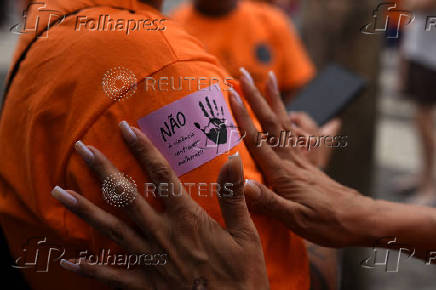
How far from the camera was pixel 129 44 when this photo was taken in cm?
115

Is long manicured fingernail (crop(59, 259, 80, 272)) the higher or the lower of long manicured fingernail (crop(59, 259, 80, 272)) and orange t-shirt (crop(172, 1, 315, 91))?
the higher

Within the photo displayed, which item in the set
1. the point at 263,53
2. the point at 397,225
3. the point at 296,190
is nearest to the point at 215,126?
the point at 296,190

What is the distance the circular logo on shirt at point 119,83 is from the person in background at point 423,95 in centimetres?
376

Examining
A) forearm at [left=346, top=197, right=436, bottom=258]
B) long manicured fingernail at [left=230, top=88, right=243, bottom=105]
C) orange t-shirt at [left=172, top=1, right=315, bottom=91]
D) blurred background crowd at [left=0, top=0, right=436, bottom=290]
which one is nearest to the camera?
long manicured fingernail at [left=230, top=88, right=243, bottom=105]

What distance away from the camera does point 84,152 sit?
1097 millimetres

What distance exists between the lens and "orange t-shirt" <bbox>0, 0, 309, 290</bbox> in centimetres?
112

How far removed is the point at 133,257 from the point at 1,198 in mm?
345

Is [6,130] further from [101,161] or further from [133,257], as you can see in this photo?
[133,257]

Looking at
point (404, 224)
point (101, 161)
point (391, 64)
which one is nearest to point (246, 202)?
point (101, 161)

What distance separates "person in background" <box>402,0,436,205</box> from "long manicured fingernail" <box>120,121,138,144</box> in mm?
3807

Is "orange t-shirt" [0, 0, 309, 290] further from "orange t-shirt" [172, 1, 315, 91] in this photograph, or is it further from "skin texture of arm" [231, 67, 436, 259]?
"orange t-shirt" [172, 1, 315, 91]

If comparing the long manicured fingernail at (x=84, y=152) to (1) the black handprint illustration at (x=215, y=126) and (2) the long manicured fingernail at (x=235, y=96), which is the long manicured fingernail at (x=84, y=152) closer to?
(1) the black handprint illustration at (x=215, y=126)

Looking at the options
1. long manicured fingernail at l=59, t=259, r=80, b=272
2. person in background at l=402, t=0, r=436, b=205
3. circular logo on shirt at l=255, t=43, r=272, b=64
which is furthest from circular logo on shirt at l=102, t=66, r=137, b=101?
person in background at l=402, t=0, r=436, b=205

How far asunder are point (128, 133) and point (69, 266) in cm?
31
